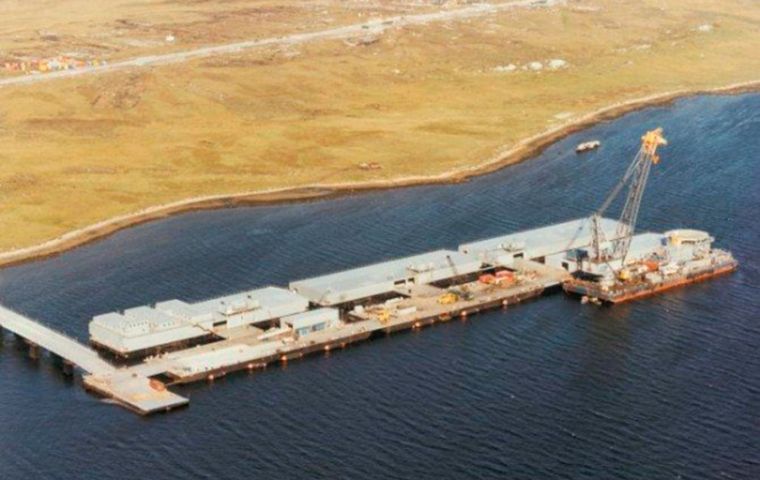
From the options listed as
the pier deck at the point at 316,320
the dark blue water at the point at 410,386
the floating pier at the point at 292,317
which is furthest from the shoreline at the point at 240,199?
the floating pier at the point at 292,317

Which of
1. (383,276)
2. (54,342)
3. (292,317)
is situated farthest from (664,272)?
(54,342)

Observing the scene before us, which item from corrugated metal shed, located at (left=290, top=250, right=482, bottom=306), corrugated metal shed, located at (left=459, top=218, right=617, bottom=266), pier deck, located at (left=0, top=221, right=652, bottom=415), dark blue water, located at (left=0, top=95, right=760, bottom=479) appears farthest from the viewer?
corrugated metal shed, located at (left=459, top=218, right=617, bottom=266)

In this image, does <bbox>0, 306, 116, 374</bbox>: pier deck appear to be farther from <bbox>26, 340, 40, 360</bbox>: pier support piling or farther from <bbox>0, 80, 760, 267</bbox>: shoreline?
<bbox>0, 80, 760, 267</bbox>: shoreline

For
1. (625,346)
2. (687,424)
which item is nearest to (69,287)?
(625,346)

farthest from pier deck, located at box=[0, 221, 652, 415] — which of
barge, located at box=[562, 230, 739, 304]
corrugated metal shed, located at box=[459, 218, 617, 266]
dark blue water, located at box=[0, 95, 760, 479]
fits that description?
barge, located at box=[562, 230, 739, 304]

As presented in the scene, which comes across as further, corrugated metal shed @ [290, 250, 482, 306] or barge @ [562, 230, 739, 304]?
barge @ [562, 230, 739, 304]

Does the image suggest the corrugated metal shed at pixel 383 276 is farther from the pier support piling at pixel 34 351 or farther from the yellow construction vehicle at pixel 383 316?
the pier support piling at pixel 34 351
